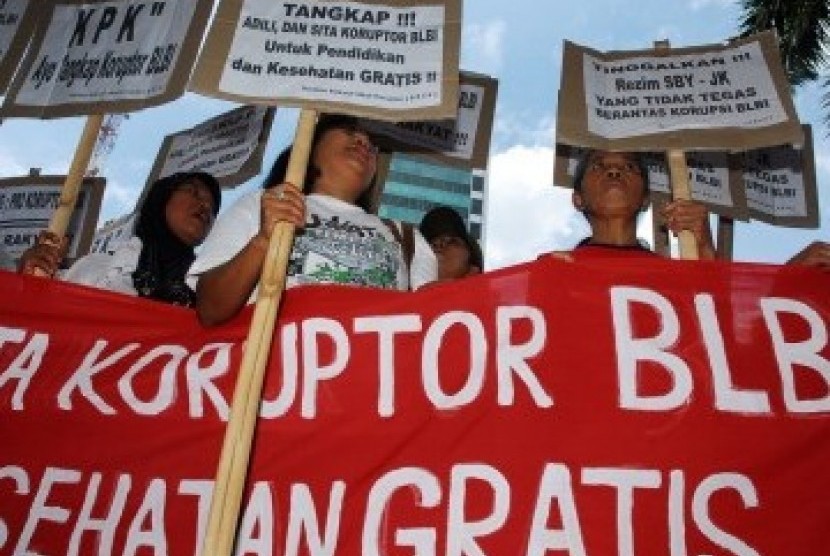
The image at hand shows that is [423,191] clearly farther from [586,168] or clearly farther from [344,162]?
[344,162]

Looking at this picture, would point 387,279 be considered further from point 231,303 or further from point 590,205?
point 590,205

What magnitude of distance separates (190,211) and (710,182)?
8.38 feet

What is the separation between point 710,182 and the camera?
4.50 meters

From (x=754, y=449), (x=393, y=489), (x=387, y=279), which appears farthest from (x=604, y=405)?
(x=387, y=279)

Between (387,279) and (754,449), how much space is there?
117 centimetres

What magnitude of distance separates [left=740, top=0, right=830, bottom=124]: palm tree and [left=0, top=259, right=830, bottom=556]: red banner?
775 centimetres

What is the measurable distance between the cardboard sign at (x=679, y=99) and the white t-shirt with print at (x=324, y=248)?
2.51 feet

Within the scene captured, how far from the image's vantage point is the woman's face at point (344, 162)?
305cm

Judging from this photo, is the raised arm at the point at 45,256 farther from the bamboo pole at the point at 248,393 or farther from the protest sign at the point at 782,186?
the protest sign at the point at 782,186

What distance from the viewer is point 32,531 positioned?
2617 millimetres

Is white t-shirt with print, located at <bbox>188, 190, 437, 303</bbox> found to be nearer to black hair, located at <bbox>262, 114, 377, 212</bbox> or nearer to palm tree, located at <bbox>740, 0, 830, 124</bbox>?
black hair, located at <bbox>262, 114, 377, 212</bbox>

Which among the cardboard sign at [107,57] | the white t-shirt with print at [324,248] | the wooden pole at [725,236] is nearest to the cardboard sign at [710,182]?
the wooden pole at [725,236]

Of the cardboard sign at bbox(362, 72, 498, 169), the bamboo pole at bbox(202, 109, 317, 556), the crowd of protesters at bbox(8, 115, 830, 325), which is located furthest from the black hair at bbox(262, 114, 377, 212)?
the cardboard sign at bbox(362, 72, 498, 169)

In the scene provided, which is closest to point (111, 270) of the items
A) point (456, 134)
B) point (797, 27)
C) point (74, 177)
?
point (74, 177)
